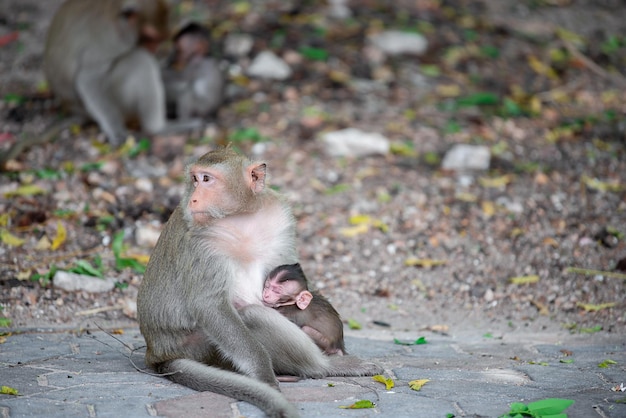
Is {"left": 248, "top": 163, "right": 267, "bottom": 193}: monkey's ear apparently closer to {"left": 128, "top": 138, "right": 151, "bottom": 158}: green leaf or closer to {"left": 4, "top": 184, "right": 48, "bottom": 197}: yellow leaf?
{"left": 4, "top": 184, "right": 48, "bottom": 197}: yellow leaf

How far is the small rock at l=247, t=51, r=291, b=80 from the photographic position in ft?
28.3

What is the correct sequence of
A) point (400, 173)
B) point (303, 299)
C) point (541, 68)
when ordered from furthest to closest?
point (541, 68), point (400, 173), point (303, 299)

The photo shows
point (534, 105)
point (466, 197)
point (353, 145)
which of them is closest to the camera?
point (466, 197)

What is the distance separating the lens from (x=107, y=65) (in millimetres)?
7852

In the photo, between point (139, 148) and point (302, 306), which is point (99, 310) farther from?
point (139, 148)

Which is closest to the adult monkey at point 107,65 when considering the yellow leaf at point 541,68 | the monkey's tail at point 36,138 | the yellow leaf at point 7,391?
the monkey's tail at point 36,138

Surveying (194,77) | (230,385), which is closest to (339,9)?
(194,77)

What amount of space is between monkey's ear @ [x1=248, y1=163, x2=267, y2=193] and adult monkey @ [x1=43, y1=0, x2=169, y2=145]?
13.5ft

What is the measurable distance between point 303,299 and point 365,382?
1.41 ft

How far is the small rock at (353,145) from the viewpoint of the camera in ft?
24.2

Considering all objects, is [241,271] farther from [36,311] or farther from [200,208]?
[36,311]

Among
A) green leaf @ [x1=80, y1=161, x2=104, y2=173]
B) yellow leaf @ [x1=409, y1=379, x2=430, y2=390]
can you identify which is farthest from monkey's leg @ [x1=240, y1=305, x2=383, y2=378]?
green leaf @ [x1=80, y1=161, x2=104, y2=173]

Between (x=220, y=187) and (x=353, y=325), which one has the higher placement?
(x=220, y=187)

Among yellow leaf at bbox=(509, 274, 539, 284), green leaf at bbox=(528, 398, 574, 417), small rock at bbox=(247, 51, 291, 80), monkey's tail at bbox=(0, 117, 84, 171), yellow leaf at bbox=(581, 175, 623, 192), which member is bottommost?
yellow leaf at bbox=(509, 274, 539, 284)
